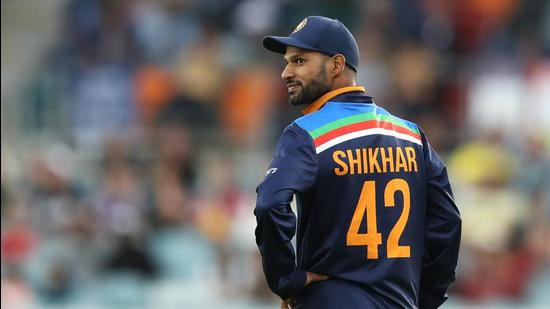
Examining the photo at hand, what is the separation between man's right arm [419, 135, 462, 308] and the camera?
511 centimetres

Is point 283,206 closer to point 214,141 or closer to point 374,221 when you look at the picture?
point 374,221

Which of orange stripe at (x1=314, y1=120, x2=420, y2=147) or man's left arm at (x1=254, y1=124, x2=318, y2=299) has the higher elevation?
orange stripe at (x1=314, y1=120, x2=420, y2=147)

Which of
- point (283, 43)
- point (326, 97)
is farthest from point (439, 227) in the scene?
point (283, 43)

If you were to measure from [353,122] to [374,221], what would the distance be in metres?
0.41

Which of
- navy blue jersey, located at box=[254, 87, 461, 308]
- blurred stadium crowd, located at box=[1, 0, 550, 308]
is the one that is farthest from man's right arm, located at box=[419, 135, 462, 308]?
blurred stadium crowd, located at box=[1, 0, 550, 308]

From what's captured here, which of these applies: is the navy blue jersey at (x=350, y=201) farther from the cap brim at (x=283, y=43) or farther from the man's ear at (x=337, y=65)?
the cap brim at (x=283, y=43)

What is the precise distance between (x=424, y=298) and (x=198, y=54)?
7355 mm

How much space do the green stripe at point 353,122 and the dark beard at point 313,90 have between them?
16 cm

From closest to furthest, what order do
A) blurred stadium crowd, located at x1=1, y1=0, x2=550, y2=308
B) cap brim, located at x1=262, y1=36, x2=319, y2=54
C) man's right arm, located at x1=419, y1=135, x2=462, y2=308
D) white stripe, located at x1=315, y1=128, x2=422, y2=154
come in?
white stripe, located at x1=315, y1=128, x2=422, y2=154
cap brim, located at x1=262, y1=36, x2=319, y2=54
man's right arm, located at x1=419, y1=135, x2=462, y2=308
blurred stadium crowd, located at x1=1, y1=0, x2=550, y2=308

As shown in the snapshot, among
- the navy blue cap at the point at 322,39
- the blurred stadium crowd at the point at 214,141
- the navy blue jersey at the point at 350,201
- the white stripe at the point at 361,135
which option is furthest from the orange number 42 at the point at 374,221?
the blurred stadium crowd at the point at 214,141

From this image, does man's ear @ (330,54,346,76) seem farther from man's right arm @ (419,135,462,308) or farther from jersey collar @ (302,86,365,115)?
man's right arm @ (419,135,462,308)

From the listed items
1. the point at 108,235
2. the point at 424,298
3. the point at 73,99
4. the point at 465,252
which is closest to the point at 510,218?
the point at 465,252

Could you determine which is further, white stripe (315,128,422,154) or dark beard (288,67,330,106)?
dark beard (288,67,330,106)

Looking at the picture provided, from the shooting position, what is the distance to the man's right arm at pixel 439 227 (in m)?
5.11
